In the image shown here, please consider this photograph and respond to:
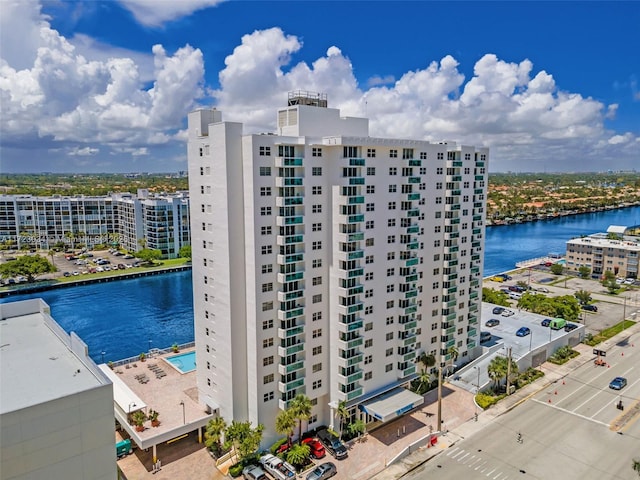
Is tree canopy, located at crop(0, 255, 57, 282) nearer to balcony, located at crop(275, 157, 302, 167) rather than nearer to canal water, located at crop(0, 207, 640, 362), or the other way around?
canal water, located at crop(0, 207, 640, 362)

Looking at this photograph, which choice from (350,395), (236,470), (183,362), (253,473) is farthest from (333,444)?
(183,362)

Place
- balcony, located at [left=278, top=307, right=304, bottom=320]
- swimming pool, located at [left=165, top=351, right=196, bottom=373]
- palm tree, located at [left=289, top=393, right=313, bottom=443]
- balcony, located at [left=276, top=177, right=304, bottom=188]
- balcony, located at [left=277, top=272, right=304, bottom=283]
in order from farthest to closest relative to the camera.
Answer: swimming pool, located at [left=165, top=351, right=196, bottom=373] → balcony, located at [left=278, top=307, right=304, bottom=320] → balcony, located at [left=277, top=272, right=304, bottom=283] → palm tree, located at [left=289, top=393, right=313, bottom=443] → balcony, located at [left=276, top=177, right=304, bottom=188]

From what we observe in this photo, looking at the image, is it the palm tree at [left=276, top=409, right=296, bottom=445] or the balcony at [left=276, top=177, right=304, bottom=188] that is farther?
the balcony at [left=276, top=177, right=304, bottom=188]

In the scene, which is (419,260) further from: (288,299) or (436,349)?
(288,299)

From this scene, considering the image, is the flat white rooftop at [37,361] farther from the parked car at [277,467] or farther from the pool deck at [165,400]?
the parked car at [277,467]

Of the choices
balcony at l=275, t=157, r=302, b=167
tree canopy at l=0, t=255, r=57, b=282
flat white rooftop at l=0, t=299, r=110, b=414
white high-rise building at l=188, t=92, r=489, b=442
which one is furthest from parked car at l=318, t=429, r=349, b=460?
tree canopy at l=0, t=255, r=57, b=282

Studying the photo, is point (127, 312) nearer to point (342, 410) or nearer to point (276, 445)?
point (276, 445)
